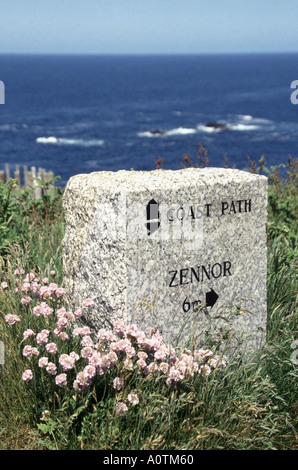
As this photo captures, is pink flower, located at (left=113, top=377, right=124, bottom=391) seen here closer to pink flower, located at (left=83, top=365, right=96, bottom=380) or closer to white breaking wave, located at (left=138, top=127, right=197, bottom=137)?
pink flower, located at (left=83, top=365, right=96, bottom=380)

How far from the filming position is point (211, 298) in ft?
13.9

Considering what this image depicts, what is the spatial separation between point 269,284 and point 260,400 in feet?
5.00

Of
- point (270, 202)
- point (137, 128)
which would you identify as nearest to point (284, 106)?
point (137, 128)

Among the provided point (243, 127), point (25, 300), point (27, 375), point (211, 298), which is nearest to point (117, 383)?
point (27, 375)

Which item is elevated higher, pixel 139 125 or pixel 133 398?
pixel 133 398

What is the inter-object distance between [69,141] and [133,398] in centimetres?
5815

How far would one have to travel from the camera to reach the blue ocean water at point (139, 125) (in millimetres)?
52906

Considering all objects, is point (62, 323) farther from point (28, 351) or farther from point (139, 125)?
point (139, 125)

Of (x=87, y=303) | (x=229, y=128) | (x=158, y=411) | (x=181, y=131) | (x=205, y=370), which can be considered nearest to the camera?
(x=158, y=411)

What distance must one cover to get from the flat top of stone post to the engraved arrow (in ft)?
2.54

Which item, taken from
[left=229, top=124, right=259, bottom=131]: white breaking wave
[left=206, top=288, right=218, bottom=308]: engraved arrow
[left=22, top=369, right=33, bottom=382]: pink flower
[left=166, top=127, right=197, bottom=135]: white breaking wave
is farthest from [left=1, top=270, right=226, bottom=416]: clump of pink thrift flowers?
[left=229, top=124, right=259, bottom=131]: white breaking wave

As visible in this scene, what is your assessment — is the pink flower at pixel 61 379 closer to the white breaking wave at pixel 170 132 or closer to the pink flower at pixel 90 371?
the pink flower at pixel 90 371

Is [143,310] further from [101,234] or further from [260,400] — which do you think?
[260,400]
